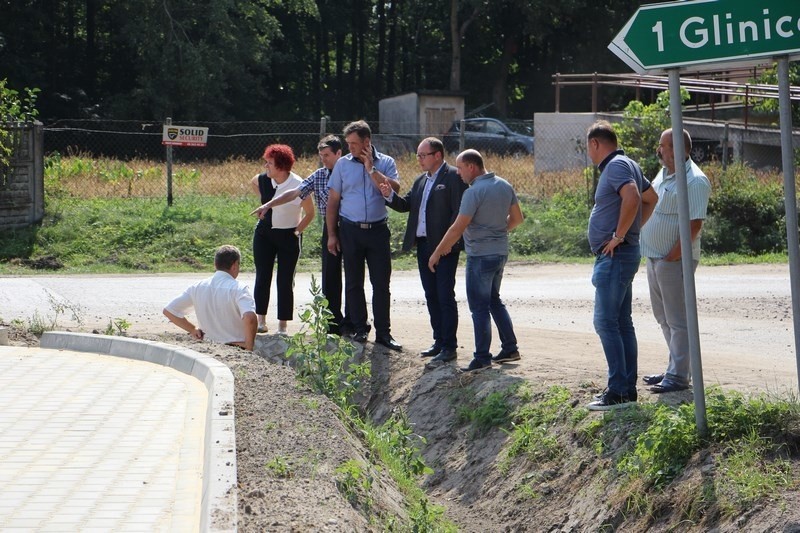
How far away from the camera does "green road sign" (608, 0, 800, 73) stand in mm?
5320

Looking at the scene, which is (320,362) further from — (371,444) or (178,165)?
(178,165)

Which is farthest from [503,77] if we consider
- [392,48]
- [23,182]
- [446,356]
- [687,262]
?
[687,262]

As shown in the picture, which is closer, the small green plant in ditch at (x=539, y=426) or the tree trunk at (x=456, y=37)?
the small green plant in ditch at (x=539, y=426)

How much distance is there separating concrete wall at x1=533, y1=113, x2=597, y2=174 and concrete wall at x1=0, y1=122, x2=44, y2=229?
1091 centimetres

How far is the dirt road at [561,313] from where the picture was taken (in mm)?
8570

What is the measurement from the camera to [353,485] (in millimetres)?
5578

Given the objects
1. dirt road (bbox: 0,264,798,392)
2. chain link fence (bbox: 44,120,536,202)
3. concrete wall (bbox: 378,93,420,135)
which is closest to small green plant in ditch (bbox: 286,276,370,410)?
dirt road (bbox: 0,264,798,392)

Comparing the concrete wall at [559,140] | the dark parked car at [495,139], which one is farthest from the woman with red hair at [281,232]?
the dark parked car at [495,139]

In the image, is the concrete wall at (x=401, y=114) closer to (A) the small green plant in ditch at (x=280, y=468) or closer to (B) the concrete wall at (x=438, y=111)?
(B) the concrete wall at (x=438, y=111)

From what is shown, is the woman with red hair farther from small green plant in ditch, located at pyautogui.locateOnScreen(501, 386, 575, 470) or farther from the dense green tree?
the dense green tree

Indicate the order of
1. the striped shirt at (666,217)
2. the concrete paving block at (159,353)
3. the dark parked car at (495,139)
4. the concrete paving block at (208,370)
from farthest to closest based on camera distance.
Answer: the dark parked car at (495,139)
the concrete paving block at (159,353)
the concrete paving block at (208,370)
the striped shirt at (666,217)

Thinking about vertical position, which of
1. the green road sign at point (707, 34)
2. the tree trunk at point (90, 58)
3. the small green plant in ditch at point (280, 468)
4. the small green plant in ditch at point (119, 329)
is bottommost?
the small green plant in ditch at point (280, 468)

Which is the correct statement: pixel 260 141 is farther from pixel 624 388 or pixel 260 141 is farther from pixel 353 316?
pixel 624 388

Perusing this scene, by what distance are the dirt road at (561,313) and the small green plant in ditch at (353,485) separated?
2.60 meters
